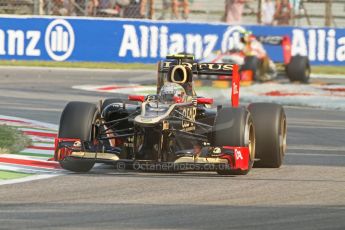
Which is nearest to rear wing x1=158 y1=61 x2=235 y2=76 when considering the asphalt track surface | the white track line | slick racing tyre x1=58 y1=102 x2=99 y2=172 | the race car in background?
the asphalt track surface

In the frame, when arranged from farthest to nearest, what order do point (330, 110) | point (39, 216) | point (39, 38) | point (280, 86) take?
point (39, 38), point (280, 86), point (330, 110), point (39, 216)

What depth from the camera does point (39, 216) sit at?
7996mm

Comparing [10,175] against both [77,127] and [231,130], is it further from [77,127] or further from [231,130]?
[231,130]

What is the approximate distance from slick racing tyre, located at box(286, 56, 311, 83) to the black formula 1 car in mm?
12812

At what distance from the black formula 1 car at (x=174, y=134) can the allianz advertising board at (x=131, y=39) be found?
1626 cm

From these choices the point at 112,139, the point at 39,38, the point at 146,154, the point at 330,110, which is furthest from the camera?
the point at 39,38

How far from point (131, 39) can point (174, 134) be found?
17.7 meters

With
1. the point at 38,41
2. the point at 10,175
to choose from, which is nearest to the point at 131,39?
the point at 38,41

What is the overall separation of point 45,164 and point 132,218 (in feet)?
11.1

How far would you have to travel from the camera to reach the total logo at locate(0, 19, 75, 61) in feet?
90.2

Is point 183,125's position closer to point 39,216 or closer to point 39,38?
point 39,216

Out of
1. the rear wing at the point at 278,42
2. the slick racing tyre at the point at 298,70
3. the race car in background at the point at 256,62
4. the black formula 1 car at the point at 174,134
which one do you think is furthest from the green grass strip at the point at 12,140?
the rear wing at the point at 278,42

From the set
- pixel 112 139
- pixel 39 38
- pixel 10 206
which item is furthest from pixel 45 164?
pixel 39 38

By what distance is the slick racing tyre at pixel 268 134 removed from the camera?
36.7 ft
